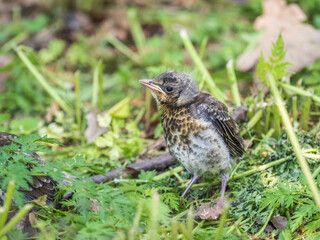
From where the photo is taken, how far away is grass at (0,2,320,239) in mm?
2594

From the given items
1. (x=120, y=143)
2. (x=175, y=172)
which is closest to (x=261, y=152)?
(x=175, y=172)

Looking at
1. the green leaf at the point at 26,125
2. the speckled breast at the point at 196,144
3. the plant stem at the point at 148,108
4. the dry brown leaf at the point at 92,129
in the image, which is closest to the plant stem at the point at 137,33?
the plant stem at the point at 148,108

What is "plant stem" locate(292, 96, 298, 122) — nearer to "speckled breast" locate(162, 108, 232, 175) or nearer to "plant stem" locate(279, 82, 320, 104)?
"plant stem" locate(279, 82, 320, 104)

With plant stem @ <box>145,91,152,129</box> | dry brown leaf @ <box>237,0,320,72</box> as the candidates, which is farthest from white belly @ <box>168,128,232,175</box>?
dry brown leaf @ <box>237,0,320,72</box>

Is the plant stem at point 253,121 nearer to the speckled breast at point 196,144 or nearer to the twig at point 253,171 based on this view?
the twig at point 253,171

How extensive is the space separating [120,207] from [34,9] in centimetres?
592

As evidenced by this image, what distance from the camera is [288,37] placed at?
5.08 metres

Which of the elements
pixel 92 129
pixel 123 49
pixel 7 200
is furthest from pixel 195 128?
pixel 123 49

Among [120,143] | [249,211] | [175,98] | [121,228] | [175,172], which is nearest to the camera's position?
[121,228]

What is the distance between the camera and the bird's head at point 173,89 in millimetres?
3430

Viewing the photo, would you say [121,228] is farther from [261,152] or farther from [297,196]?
[261,152]

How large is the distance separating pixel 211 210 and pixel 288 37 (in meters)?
2.76

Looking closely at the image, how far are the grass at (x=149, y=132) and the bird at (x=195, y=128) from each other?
0.93ft

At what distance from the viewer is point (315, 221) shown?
287 cm
